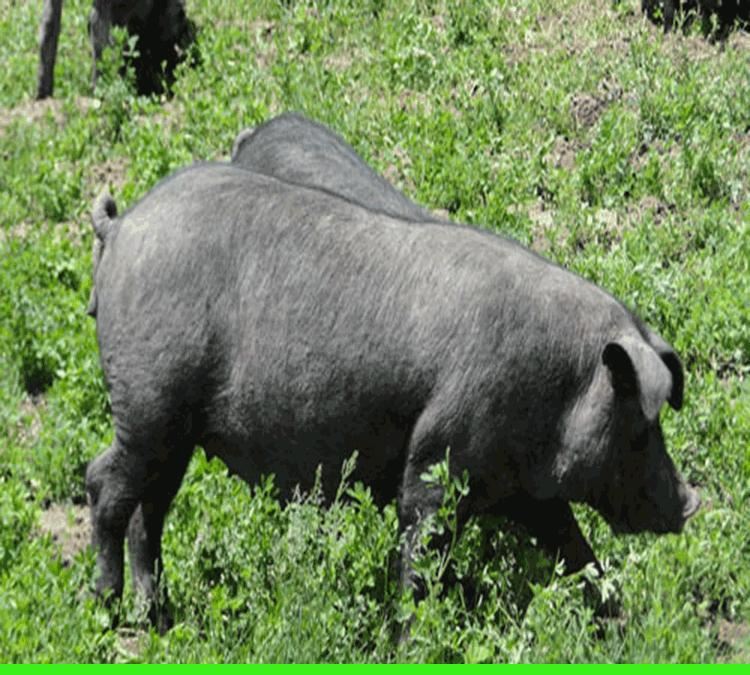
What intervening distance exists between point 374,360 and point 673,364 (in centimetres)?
114

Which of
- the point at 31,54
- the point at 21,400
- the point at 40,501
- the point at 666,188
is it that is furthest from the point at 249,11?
the point at 40,501

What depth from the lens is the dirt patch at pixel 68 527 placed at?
6.87 metres

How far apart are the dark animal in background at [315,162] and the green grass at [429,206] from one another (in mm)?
1356

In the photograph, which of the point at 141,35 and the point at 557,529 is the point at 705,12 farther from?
the point at 557,529

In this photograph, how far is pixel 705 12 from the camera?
11070mm

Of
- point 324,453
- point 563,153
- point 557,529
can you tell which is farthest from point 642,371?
point 563,153

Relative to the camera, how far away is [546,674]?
196 inches

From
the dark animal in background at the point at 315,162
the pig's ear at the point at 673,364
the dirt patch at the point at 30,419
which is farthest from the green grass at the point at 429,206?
the dark animal in background at the point at 315,162

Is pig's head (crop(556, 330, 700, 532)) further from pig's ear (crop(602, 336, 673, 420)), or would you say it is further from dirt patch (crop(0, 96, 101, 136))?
dirt patch (crop(0, 96, 101, 136))

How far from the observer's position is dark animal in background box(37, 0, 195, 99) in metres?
11.2

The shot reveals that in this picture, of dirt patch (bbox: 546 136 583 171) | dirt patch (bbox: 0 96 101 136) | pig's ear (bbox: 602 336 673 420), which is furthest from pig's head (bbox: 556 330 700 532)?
dirt patch (bbox: 0 96 101 136)

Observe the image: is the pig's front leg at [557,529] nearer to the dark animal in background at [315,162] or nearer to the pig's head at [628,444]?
the pig's head at [628,444]

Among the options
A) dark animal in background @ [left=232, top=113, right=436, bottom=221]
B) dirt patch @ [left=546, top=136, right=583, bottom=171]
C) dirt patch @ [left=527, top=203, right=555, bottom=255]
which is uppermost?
dark animal in background @ [left=232, top=113, right=436, bottom=221]

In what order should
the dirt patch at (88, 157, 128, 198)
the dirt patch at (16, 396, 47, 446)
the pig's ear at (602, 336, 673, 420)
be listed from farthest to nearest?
the dirt patch at (88, 157, 128, 198), the dirt patch at (16, 396, 47, 446), the pig's ear at (602, 336, 673, 420)
